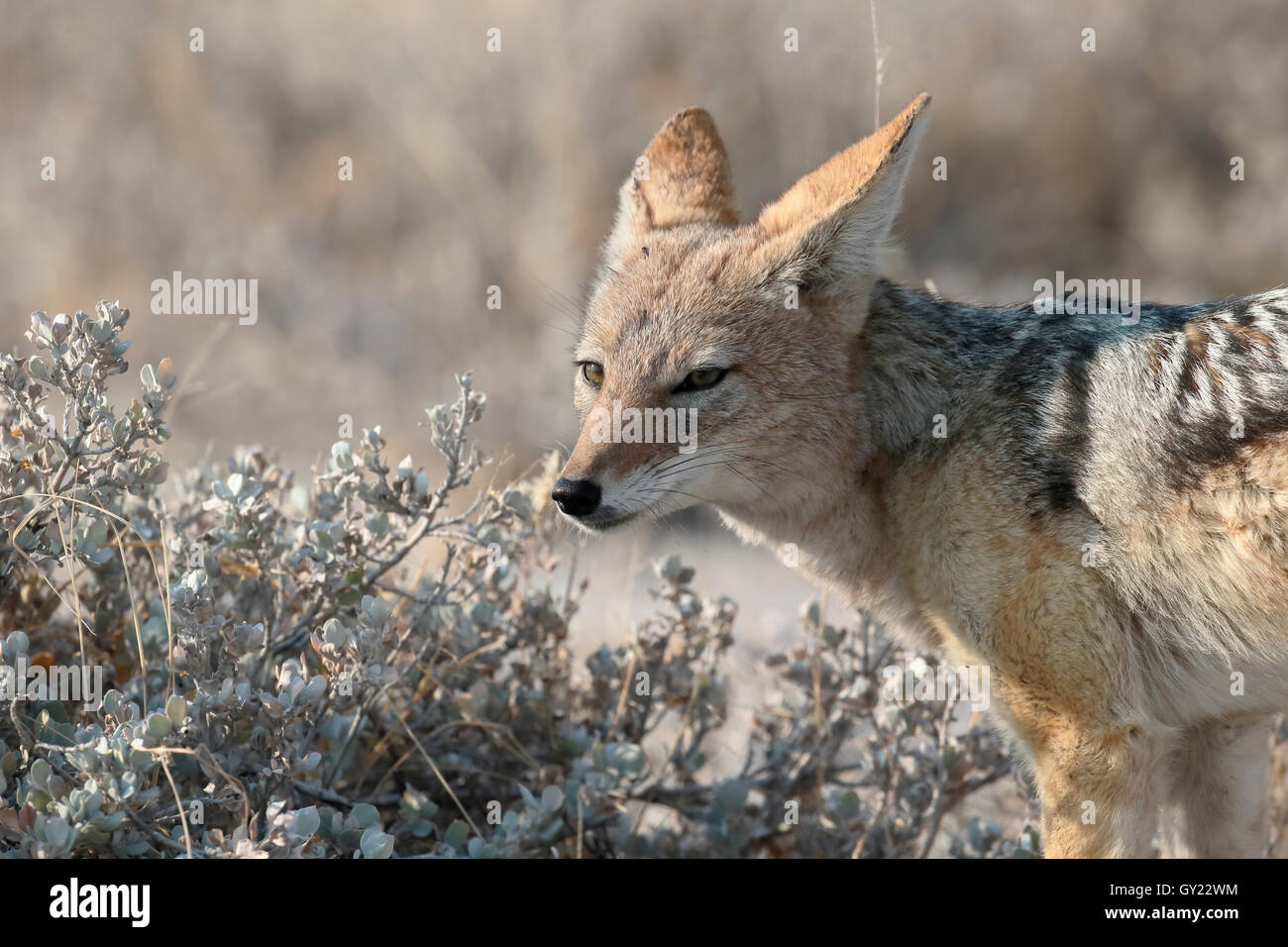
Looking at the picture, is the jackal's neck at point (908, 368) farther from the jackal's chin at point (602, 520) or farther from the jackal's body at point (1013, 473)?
the jackal's chin at point (602, 520)

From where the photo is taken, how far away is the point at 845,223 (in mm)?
3926

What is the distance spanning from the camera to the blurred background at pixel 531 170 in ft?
30.9

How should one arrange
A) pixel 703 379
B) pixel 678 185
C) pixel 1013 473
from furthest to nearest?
pixel 678 185
pixel 703 379
pixel 1013 473

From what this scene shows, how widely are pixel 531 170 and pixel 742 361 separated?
6.75 meters

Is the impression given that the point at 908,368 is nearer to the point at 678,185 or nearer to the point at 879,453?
the point at 879,453

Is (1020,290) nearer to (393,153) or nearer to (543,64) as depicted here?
(543,64)

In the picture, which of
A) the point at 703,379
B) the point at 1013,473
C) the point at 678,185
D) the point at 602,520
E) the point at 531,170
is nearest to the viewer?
the point at 1013,473

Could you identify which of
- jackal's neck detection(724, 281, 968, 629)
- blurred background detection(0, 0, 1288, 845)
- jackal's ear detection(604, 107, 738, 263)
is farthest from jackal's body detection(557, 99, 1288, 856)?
blurred background detection(0, 0, 1288, 845)

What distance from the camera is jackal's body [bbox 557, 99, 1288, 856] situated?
3396mm

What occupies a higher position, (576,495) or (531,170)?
(531,170)

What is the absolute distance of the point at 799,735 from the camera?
4.88 m

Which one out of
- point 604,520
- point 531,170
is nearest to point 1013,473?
point 604,520

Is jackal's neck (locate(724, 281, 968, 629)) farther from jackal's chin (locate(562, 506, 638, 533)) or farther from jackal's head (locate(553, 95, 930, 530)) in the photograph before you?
jackal's chin (locate(562, 506, 638, 533))

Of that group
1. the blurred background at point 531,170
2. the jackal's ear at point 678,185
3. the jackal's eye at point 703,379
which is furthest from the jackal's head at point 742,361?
the blurred background at point 531,170
